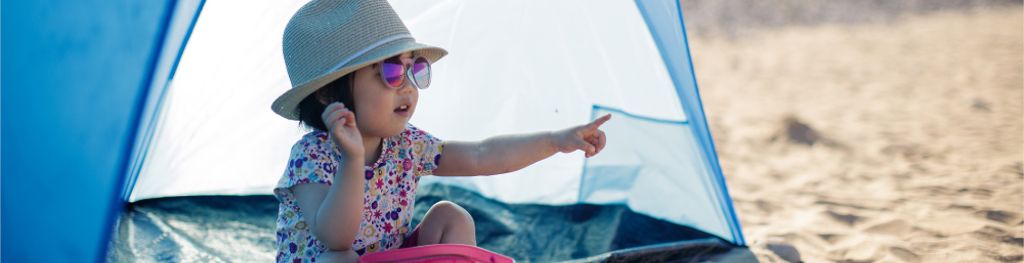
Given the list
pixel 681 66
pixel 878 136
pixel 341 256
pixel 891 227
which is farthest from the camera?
pixel 878 136

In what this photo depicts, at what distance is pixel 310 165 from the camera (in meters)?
1.42

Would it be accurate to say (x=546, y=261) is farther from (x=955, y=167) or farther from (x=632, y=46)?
(x=955, y=167)

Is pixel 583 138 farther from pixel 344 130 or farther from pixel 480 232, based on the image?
pixel 480 232

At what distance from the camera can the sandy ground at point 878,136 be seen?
2.33 metres

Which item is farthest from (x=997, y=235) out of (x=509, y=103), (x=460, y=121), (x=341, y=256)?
(x=341, y=256)

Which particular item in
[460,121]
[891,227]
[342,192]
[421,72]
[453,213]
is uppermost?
[421,72]

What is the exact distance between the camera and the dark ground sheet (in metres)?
2.13

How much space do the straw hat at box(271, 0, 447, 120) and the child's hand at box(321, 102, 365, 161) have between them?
0.10 metres

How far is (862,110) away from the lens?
4289 mm

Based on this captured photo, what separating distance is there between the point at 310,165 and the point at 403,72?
0.20 meters

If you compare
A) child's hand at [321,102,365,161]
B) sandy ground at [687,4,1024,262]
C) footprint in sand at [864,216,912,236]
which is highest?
child's hand at [321,102,365,161]

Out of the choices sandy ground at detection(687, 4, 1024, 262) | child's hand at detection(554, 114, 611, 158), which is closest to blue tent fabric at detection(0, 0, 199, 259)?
child's hand at detection(554, 114, 611, 158)

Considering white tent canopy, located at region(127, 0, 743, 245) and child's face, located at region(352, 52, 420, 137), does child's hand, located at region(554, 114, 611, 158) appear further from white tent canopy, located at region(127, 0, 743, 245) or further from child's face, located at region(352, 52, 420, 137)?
white tent canopy, located at region(127, 0, 743, 245)

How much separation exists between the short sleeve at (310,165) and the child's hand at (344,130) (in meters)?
0.13
